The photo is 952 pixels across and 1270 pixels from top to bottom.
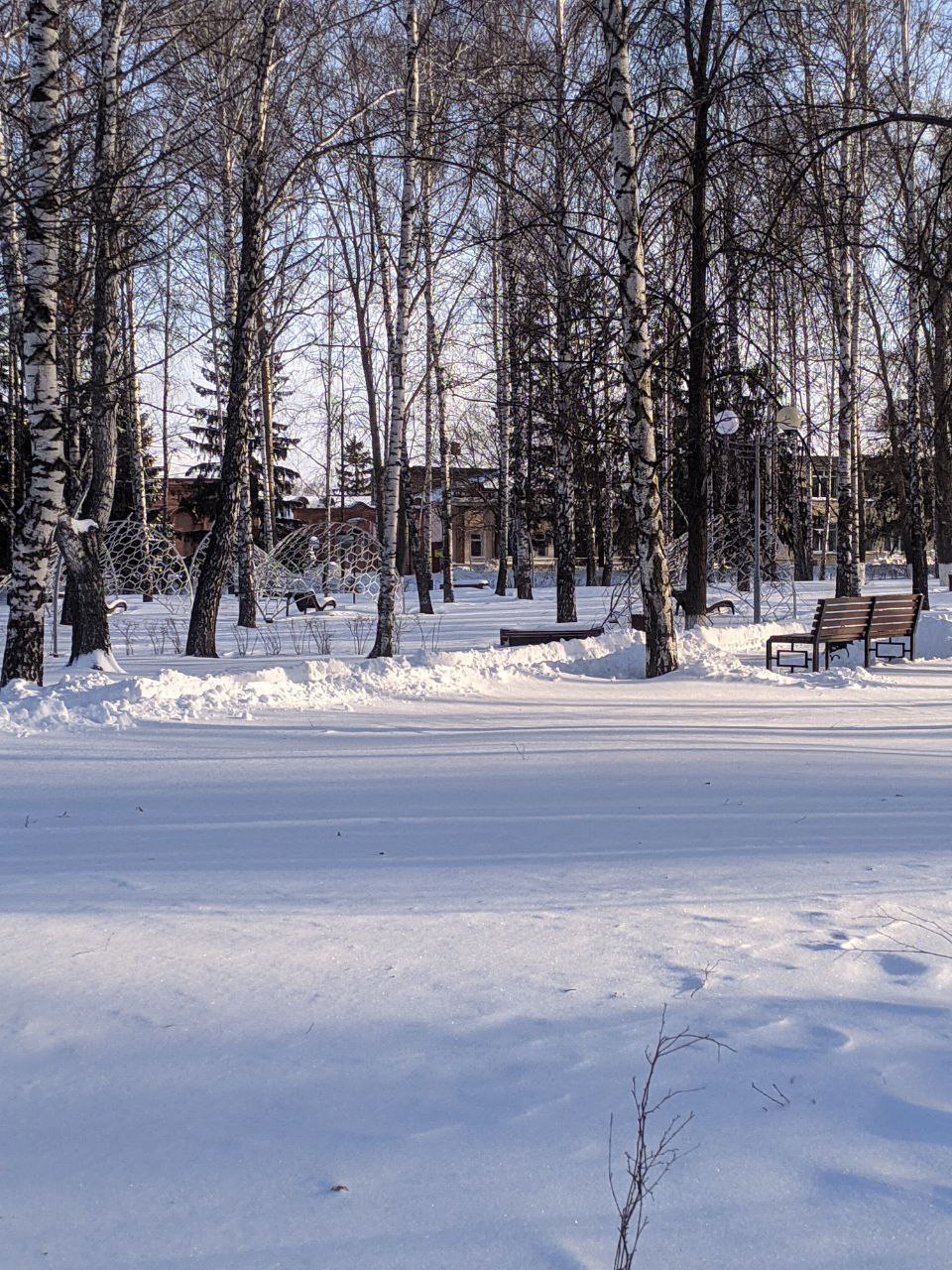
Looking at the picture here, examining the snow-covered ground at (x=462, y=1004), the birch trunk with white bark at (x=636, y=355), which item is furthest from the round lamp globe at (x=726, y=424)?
the snow-covered ground at (x=462, y=1004)

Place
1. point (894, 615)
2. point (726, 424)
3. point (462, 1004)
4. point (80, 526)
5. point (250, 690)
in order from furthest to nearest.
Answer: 1. point (726, 424)
2. point (894, 615)
3. point (80, 526)
4. point (250, 690)
5. point (462, 1004)

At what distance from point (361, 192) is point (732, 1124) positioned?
23.7m

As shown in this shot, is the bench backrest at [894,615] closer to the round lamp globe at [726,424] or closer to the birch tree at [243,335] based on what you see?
the round lamp globe at [726,424]

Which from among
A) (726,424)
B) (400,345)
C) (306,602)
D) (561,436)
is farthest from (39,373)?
(306,602)

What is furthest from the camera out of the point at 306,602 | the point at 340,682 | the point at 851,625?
the point at 306,602

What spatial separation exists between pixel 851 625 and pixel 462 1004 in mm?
10890

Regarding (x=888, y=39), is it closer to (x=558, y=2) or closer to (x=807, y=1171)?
(x=558, y=2)

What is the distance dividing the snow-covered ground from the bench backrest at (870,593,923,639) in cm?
Result: 680

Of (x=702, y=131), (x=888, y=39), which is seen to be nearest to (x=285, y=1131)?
(x=702, y=131)

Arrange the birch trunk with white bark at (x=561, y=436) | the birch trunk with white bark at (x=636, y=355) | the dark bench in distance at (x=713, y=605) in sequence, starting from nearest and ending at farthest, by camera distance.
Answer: the birch trunk with white bark at (x=636, y=355)
the dark bench in distance at (x=713, y=605)
the birch trunk with white bark at (x=561, y=436)

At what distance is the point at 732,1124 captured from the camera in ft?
9.00

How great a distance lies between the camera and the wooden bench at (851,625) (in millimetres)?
12570

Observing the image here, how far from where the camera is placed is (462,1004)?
11.2 feet

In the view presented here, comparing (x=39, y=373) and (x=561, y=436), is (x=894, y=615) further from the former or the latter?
(x=39, y=373)
